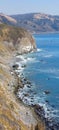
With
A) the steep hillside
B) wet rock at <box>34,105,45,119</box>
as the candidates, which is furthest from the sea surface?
the steep hillside

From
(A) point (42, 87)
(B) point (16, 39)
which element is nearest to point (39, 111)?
(A) point (42, 87)

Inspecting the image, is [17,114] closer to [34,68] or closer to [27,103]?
[27,103]

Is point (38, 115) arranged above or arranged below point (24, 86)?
above

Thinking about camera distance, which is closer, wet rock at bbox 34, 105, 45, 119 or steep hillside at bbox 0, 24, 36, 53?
wet rock at bbox 34, 105, 45, 119

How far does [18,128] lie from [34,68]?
6115cm

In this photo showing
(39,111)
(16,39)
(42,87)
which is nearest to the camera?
(39,111)

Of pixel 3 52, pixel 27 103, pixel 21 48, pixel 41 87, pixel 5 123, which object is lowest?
pixel 21 48

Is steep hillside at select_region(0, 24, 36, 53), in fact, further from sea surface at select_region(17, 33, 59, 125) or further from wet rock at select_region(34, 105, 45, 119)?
wet rock at select_region(34, 105, 45, 119)

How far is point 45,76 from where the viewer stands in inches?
3408

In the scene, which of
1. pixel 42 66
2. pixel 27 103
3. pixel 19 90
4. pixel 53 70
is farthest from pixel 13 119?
pixel 42 66

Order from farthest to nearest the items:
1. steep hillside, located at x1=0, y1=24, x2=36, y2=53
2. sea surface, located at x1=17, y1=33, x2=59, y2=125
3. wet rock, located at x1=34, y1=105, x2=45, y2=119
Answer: steep hillside, located at x1=0, y1=24, x2=36, y2=53 < sea surface, located at x1=17, y1=33, x2=59, y2=125 < wet rock, located at x1=34, y1=105, x2=45, y2=119

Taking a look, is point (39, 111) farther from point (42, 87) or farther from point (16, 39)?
point (16, 39)

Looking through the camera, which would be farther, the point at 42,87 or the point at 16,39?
the point at 16,39

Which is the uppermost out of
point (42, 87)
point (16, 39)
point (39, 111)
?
point (39, 111)
